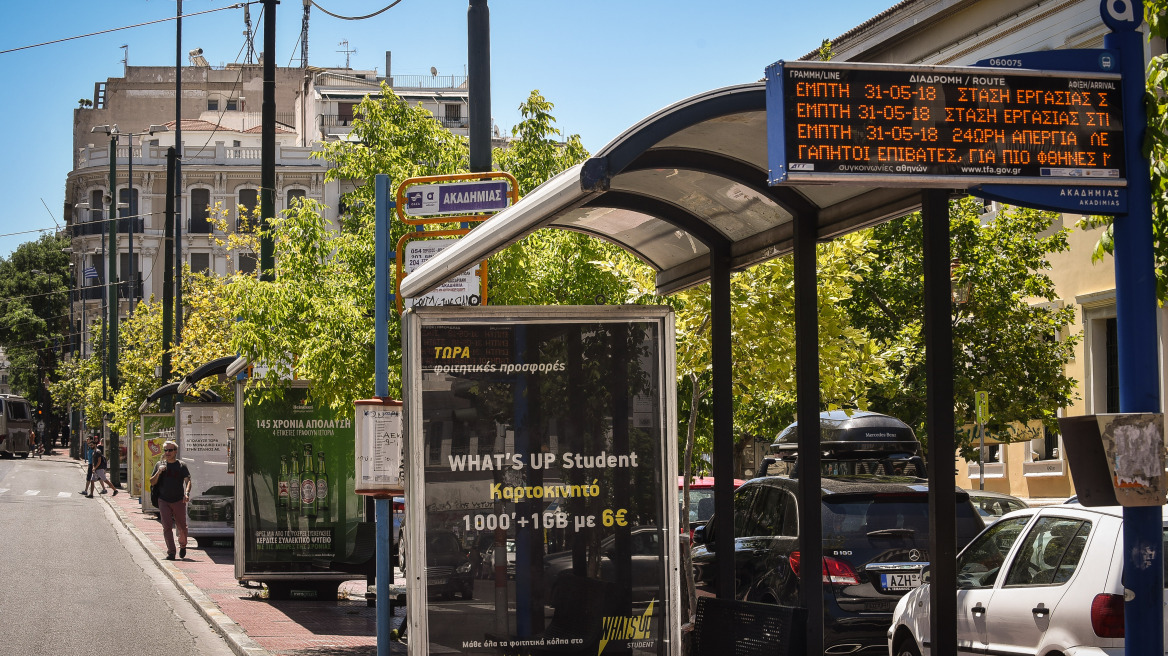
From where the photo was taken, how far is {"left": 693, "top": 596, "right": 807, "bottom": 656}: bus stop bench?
668cm

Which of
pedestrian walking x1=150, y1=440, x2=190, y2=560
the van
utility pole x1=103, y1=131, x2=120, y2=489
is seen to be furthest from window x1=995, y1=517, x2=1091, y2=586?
the van

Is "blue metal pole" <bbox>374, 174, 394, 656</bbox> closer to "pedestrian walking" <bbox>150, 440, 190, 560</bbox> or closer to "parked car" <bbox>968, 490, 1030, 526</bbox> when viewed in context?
"parked car" <bbox>968, 490, 1030, 526</bbox>

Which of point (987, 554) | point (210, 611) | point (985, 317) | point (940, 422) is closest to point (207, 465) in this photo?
point (210, 611)

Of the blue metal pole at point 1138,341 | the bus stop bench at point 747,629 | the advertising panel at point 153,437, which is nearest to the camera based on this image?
the blue metal pole at point 1138,341

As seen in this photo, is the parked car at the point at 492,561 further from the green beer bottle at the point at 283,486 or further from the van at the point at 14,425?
the van at the point at 14,425

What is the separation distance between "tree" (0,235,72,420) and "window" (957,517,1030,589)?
8894 cm

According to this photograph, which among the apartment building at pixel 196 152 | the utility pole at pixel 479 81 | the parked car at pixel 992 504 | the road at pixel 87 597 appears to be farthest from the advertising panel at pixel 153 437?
the apartment building at pixel 196 152

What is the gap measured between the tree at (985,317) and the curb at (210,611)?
11871 mm

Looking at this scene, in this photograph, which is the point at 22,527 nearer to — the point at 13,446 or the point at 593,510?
the point at 593,510

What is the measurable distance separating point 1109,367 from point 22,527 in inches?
917

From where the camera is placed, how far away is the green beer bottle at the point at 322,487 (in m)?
14.6

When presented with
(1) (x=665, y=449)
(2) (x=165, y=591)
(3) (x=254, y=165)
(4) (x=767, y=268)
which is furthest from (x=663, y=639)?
(3) (x=254, y=165)

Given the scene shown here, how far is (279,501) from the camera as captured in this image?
1457 centimetres

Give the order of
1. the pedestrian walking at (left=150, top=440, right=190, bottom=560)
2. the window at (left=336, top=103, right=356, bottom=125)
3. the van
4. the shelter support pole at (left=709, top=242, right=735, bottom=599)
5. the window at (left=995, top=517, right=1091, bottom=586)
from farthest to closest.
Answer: the van < the window at (left=336, top=103, right=356, bottom=125) < the pedestrian walking at (left=150, top=440, right=190, bottom=560) < the shelter support pole at (left=709, top=242, right=735, bottom=599) < the window at (left=995, top=517, right=1091, bottom=586)
